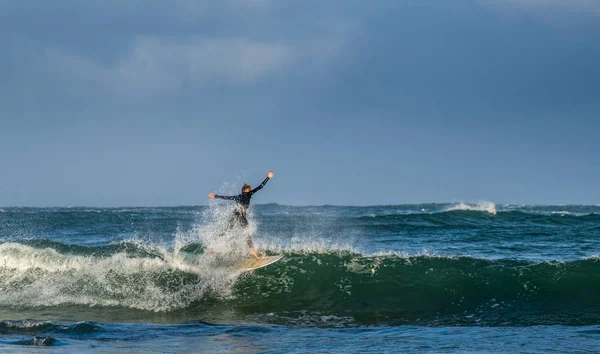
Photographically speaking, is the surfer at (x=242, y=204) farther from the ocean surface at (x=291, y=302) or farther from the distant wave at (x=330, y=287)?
the distant wave at (x=330, y=287)

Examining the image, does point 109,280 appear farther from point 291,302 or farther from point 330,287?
point 330,287

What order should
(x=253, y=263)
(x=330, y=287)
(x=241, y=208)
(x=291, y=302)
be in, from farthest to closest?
(x=253, y=263), (x=330, y=287), (x=241, y=208), (x=291, y=302)

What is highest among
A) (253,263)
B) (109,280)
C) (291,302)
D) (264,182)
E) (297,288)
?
(264,182)

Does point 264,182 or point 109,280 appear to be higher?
point 264,182

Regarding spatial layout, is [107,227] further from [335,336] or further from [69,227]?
[335,336]

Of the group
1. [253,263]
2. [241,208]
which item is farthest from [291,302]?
[241,208]

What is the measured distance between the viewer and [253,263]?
1691cm

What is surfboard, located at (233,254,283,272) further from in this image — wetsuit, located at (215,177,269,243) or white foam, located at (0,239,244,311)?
wetsuit, located at (215,177,269,243)

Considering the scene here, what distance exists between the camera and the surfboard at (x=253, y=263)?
55.2 feet

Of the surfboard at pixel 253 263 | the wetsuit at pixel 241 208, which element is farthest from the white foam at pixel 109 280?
the wetsuit at pixel 241 208

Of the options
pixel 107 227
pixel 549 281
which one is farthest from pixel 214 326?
pixel 107 227

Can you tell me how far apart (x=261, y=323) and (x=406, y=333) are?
117 inches

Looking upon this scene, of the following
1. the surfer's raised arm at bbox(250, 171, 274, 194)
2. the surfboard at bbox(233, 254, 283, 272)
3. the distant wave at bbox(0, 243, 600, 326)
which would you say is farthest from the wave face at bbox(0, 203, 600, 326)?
the surfer's raised arm at bbox(250, 171, 274, 194)

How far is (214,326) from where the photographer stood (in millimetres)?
12805
